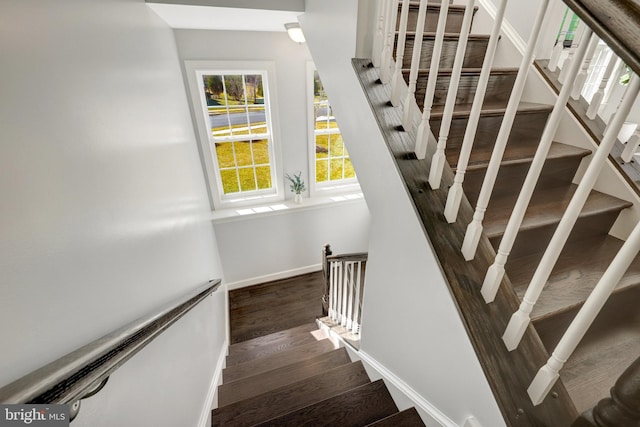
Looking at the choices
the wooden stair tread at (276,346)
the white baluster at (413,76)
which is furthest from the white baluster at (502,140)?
the wooden stair tread at (276,346)

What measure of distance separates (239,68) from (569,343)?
323 cm

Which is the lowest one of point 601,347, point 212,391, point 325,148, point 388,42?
point 212,391

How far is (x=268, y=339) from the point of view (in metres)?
2.83

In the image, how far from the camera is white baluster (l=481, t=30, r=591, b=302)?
0.58 meters

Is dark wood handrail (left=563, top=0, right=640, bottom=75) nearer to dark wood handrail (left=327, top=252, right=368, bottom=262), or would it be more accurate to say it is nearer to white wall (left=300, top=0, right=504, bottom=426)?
white wall (left=300, top=0, right=504, bottom=426)

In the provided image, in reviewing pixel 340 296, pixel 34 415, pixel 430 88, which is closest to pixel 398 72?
pixel 430 88

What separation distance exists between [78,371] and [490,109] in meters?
1.79

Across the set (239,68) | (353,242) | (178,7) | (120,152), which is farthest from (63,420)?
(353,242)

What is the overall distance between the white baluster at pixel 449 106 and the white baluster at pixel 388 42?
26 cm

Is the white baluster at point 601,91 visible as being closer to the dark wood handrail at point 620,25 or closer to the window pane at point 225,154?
the dark wood handrail at point 620,25

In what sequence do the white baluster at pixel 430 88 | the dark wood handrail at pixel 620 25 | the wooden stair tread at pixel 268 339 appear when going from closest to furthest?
the dark wood handrail at pixel 620 25 < the white baluster at pixel 430 88 < the wooden stair tread at pixel 268 339

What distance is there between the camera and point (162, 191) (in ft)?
5.06

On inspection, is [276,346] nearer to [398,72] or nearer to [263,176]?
[263,176]

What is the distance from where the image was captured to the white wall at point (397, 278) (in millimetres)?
927
